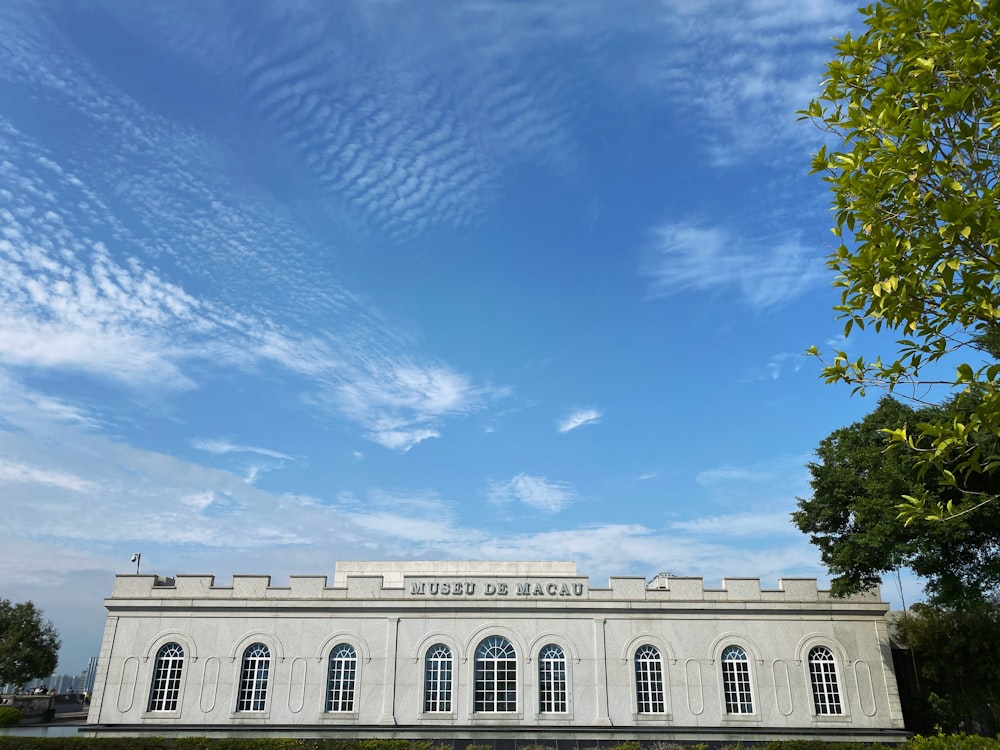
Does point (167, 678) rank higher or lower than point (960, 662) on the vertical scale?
lower

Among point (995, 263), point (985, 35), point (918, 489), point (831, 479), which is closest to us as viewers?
point (995, 263)

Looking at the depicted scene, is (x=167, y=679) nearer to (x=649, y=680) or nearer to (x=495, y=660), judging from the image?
(x=495, y=660)

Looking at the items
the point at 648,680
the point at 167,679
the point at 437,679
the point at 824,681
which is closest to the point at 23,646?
the point at 167,679

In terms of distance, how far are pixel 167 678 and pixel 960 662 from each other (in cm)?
3400

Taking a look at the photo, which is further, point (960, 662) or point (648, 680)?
point (648, 680)

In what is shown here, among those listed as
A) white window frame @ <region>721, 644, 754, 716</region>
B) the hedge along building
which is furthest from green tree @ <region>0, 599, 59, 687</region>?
white window frame @ <region>721, 644, 754, 716</region>

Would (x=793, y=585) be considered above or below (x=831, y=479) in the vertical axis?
below

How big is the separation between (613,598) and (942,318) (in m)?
24.9

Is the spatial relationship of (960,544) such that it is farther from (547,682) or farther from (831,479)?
(547,682)

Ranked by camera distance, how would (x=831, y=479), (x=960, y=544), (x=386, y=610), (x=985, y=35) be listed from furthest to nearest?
(x=386, y=610)
(x=831, y=479)
(x=960, y=544)
(x=985, y=35)

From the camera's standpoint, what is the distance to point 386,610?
3303 cm

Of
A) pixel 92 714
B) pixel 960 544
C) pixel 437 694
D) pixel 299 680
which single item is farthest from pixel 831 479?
pixel 92 714

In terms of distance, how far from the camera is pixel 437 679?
105 feet

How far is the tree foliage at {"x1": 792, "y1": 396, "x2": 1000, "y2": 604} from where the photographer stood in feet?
87.4
